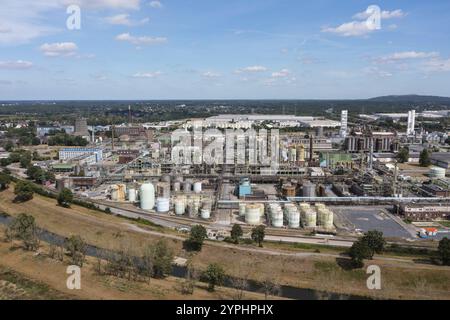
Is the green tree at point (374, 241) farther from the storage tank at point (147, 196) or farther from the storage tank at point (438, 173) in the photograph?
the storage tank at point (438, 173)

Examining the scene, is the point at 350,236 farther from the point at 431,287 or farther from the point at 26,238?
the point at 26,238

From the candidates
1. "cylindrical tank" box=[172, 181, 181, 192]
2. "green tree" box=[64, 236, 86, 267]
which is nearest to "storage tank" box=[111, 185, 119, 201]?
"cylindrical tank" box=[172, 181, 181, 192]

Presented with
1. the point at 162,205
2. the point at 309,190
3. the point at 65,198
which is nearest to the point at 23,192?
the point at 65,198

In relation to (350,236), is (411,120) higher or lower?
higher

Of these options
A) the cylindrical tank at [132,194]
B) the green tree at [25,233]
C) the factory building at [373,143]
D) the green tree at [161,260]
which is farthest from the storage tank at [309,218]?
the factory building at [373,143]

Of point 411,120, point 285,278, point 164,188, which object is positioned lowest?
point 285,278

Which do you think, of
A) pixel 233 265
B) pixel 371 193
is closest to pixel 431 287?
pixel 233 265

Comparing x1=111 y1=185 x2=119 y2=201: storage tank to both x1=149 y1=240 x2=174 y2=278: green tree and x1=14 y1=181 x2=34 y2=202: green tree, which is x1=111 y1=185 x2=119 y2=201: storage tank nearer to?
x1=14 y1=181 x2=34 y2=202: green tree

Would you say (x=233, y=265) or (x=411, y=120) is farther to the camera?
(x=411, y=120)
